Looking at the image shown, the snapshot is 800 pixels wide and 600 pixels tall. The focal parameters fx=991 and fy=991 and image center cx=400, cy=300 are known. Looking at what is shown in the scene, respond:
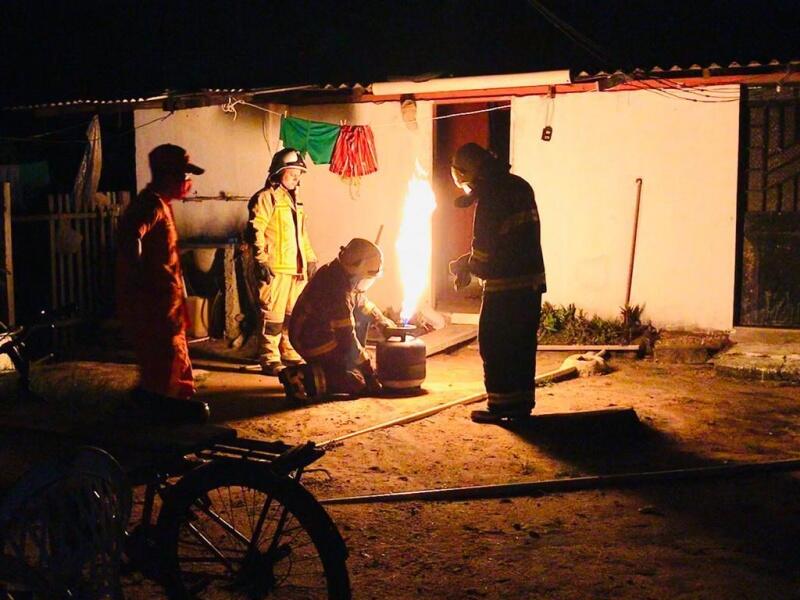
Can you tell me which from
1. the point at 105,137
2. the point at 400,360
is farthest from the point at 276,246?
the point at 105,137

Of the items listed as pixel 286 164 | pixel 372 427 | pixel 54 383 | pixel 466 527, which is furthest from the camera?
pixel 286 164

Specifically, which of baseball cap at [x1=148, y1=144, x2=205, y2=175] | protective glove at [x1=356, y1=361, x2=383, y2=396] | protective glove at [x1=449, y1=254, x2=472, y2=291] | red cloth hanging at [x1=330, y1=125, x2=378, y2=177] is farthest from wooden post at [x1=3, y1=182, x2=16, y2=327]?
protective glove at [x1=449, y1=254, x2=472, y2=291]

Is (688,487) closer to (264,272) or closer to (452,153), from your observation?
(264,272)

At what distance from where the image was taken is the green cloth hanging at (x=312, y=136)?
13.6m

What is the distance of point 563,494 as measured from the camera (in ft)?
21.5

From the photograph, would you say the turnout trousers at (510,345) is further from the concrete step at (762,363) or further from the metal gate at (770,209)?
the metal gate at (770,209)

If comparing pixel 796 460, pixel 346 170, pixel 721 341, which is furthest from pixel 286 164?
pixel 796 460

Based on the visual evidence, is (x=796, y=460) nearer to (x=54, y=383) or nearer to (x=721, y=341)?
(x=721, y=341)

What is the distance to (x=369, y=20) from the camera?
706 inches

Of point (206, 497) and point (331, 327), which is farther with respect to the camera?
point (331, 327)

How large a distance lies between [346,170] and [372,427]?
630 centimetres

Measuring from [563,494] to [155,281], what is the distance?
10.2 feet

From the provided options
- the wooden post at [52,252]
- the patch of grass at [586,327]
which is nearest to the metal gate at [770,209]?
the patch of grass at [586,327]

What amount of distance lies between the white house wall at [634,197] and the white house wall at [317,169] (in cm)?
170
